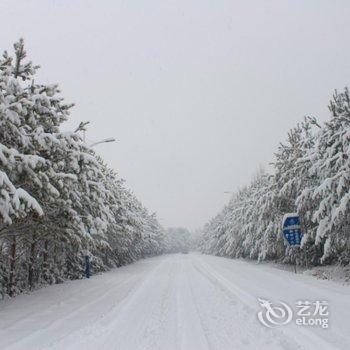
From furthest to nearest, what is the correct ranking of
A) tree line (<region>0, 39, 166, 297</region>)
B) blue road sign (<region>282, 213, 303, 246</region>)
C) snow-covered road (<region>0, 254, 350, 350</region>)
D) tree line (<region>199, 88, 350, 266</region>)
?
blue road sign (<region>282, 213, 303, 246</region>) → tree line (<region>199, 88, 350, 266</region>) → tree line (<region>0, 39, 166, 297</region>) → snow-covered road (<region>0, 254, 350, 350</region>)

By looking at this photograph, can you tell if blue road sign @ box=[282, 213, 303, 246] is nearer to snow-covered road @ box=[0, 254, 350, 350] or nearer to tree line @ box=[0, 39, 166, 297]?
snow-covered road @ box=[0, 254, 350, 350]

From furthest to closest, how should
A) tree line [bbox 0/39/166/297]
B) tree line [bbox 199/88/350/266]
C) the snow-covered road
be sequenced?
tree line [bbox 199/88/350/266] < tree line [bbox 0/39/166/297] < the snow-covered road

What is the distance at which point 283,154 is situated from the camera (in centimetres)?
3148

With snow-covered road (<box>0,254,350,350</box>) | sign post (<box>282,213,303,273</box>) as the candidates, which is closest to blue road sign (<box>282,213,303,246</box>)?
sign post (<box>282,213,303,273</box>)

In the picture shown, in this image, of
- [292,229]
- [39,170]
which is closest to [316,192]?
[292,229]

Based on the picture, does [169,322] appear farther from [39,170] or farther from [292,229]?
[292,229]

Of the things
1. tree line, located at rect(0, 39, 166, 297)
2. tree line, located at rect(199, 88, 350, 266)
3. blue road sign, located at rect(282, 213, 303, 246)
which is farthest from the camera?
blue road sign, located at rect(282, 213, 303, 246)

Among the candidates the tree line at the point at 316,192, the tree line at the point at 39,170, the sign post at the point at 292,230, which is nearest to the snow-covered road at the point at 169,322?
the tree line at the point at 39,170

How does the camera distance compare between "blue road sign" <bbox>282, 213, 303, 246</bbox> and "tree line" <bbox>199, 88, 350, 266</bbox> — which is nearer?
"tree line" <bbox>199, 88, 350, 266</bbox>

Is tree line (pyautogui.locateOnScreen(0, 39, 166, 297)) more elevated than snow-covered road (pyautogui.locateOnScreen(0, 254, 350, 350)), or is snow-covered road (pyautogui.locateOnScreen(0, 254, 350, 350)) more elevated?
tree line (pyautogui.locateOnScreen(0, 39, 166, 297))

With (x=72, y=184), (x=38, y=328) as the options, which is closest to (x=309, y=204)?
(x=72, y=184)

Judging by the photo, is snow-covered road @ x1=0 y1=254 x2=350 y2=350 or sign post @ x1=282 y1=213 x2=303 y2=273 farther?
sign post @ x1=282 y1=213 x2=303 y2=273

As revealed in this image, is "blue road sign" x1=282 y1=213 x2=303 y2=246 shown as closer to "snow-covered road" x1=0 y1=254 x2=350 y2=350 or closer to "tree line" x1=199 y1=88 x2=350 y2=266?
"tree line" x1=199 y1=88 x2=350 y2=266

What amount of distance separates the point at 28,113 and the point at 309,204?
547 inches
